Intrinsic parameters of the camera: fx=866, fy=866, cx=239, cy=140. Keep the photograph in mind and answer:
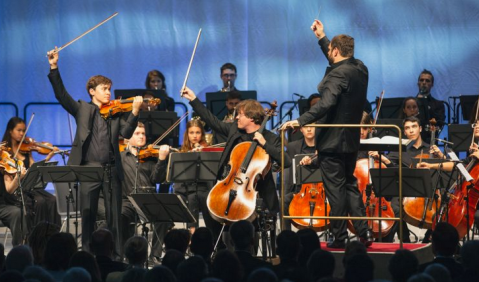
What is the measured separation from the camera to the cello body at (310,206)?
327 inches

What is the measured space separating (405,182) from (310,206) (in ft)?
3.34

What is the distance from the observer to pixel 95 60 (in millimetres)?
12625

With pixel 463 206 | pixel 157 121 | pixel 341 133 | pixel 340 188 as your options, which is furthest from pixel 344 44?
pixel 157 121

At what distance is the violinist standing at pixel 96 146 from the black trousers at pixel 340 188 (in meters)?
1.99

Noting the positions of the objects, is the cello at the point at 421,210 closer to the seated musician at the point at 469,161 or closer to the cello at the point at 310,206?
the seated musician at the point at 469,161

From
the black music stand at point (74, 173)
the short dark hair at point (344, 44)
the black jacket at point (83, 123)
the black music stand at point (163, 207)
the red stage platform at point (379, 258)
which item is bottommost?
the red stage platform at point (379, 258)

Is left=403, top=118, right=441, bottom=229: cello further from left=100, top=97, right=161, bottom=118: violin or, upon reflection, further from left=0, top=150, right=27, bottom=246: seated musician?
left=0, top=150, right=27, bottom=246: seated musician

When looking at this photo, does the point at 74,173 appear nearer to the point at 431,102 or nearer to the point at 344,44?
the point at 344,44

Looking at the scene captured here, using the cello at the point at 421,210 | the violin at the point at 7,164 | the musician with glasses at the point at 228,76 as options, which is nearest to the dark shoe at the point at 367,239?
the cello at the point at 421,210

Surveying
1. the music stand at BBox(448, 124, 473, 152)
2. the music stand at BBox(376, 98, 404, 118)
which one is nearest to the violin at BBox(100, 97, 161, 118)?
the music stand at BBox(448, 124, 473, 152)

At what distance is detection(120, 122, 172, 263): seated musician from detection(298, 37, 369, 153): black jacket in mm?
2364

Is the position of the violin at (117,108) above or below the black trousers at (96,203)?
above

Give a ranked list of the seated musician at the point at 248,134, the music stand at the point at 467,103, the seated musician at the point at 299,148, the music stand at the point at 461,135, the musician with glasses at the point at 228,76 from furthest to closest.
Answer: the musician with glasses at the point at 228,76
the music stand at the point at 467,103
the seated musician at the point at 299,148
the music stand at the point at 461,135
the seated musician at the point at 248,134

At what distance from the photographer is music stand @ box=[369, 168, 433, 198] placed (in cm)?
757
